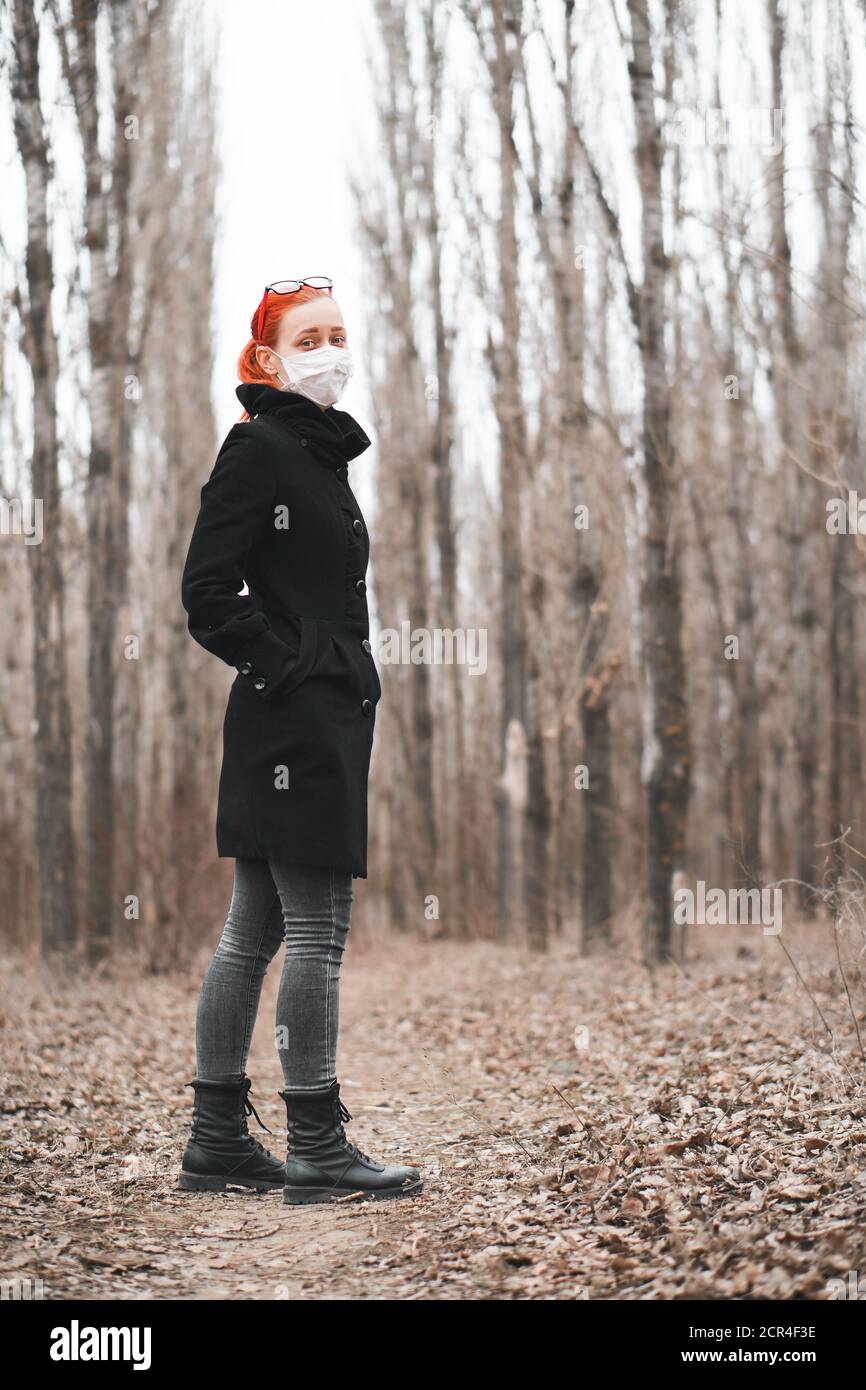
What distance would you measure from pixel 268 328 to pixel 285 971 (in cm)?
175

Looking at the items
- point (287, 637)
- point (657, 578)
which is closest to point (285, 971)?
point (287, 637)

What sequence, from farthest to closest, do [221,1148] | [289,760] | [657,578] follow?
[657,578]
[221,1148]
[289,760]

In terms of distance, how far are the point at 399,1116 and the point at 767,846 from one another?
A: 62.7 feet

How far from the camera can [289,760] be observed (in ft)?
10.8

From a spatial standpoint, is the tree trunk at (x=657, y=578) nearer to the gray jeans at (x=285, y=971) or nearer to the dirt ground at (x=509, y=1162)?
the dirt ground at (x=509, y=1162)

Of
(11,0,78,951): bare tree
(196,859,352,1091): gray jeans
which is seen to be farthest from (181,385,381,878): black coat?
(11,0,78,951): bare tree

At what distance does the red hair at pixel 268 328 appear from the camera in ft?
11.7

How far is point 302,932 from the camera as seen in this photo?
10.9 feet

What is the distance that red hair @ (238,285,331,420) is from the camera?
357 centimetres

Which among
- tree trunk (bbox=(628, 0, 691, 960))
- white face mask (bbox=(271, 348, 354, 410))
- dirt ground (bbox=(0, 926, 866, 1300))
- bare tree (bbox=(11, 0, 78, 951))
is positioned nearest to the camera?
dirt ground (bbox=(0, 926, 866, 1300))

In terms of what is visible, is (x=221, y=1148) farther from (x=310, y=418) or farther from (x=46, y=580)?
(x=46, y=580)


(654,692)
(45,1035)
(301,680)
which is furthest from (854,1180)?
(654,692)

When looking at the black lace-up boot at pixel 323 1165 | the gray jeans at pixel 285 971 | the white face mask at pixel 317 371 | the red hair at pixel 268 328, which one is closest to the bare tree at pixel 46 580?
the red hair at pixel 268 328

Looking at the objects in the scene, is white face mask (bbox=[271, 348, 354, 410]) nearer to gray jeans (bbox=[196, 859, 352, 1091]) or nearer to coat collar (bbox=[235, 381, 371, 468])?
coat collar (bbox=[235, 381, 371, 468])
